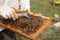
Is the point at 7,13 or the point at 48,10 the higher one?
the point at 7,13

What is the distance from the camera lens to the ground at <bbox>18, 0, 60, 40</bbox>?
3.42 m

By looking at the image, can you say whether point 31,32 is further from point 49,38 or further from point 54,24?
point 54,24

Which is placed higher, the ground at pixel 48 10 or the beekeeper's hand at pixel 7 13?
the beekeeper's hand at pixel 7 13

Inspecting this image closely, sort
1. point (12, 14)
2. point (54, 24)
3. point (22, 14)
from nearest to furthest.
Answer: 1. point (12, 14)
2. point (22, 14)
3. point (54, 24)

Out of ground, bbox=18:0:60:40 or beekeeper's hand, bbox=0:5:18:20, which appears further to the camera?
ground, bbox=18:0:60:40

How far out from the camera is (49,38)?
11.0ft

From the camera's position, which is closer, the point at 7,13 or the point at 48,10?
the point at 7,13

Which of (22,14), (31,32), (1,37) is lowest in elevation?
(1,37)

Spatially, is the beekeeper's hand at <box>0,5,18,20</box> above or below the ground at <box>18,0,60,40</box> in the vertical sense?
above

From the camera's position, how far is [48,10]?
14.0ft

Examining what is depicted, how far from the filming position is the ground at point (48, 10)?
342 cm

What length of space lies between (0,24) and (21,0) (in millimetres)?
492

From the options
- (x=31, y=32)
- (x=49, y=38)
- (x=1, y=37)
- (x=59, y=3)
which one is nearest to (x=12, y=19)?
(x=31, y=32)

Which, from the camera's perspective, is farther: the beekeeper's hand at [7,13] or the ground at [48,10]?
the ground at [48,10]
